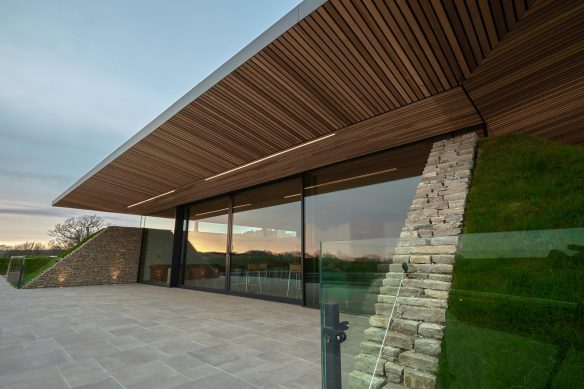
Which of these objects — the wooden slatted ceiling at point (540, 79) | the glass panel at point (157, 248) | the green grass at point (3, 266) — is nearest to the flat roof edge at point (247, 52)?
the wooden slatted ceiling at point (540, 79)

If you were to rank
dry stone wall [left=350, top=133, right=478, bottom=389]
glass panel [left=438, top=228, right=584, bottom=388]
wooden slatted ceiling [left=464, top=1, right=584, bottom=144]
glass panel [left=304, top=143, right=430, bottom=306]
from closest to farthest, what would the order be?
glass panel [left=438, top=228, right=584, bottom=388] → dry stone wall [left=350, top=133, right=478, bottom=389] → wooden slatted ceiling [left=464, top=1, right=584, bottom=144] → glass panel [left=304, top=143, right=430, bottom=306]

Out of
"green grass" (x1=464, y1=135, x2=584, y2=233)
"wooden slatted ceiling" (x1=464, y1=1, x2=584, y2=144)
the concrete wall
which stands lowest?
the concrete wall

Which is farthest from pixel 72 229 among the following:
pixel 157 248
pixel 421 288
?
pixel 421 288

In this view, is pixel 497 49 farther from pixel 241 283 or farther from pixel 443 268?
pixel 241 283

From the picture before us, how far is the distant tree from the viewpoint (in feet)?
110

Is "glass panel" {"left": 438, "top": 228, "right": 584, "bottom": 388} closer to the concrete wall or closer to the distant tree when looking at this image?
the concrete wall

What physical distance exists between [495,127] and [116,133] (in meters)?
45.7

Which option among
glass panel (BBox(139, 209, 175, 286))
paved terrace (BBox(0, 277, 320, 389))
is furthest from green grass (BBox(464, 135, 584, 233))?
glass panel (BBox(139, 209, 175, 286))

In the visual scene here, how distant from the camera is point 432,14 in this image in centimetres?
298

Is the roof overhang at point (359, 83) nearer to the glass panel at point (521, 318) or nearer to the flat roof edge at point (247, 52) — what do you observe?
the flat roof edge at point (247, 52)

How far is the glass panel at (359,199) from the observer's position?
6.14 meters

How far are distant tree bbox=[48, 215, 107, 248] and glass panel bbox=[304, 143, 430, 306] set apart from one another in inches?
1366

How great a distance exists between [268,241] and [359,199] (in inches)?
133

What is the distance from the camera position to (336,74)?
12.9 feet
